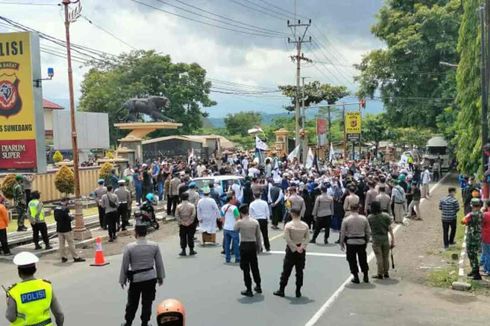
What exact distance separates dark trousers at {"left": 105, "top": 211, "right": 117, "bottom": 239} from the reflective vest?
1125 centimetres

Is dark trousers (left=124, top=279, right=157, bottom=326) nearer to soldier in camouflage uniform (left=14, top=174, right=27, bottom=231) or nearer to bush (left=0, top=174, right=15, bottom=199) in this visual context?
soldier in camouflage uniform (left=14, top=174, right=27, bottom=231)

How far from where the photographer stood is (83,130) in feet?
104

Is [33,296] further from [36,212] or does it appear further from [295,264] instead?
[36,212]

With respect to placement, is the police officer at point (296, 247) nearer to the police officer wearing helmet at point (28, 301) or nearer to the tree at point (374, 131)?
the police officer wearing helmet at point (28, 301)

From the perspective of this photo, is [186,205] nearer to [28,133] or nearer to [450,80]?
[28,133]

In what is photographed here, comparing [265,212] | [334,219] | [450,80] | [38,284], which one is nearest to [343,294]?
[265,212]

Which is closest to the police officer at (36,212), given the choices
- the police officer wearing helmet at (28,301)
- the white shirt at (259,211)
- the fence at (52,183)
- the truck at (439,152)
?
the white shirt at (259,211)

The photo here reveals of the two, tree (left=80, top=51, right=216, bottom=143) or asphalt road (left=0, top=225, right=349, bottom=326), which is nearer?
asphalt road (left=0, top=225, right=349, bottom=326)

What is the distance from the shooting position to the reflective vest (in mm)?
5477

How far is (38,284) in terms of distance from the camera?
220 inches

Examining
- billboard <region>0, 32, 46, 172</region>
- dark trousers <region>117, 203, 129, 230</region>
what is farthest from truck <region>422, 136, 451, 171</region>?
billboard <region>0, 32, 46, 172</region>

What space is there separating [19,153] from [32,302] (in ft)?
40.0

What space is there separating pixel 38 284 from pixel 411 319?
19.7 ft

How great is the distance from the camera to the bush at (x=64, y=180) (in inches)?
930
